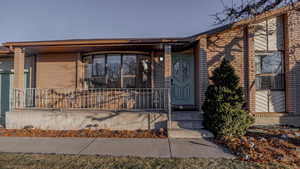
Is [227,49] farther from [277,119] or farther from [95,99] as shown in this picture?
[95,99]

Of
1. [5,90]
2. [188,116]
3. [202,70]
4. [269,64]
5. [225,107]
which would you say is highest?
[269,64]

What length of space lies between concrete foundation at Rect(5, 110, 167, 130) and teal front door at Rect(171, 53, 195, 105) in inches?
75.3

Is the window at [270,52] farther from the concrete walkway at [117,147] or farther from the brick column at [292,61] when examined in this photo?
the concrete walkway at [117,147]

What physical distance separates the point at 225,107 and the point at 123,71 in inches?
176

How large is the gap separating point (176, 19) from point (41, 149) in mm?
13299

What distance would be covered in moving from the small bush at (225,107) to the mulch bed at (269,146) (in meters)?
0.31

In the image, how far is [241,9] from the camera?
213 inches

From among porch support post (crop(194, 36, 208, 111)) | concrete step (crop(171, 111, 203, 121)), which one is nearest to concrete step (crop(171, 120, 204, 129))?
concrete step (crop(171, 111, 203, 121))

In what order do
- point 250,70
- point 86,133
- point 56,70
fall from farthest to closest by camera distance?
point 56,70, point 250,70, point 86,133

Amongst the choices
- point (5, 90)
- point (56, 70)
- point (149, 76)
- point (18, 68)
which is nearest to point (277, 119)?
point (149, 76)

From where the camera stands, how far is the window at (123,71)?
24.7 ft

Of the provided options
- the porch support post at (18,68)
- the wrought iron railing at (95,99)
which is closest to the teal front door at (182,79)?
the wrought iron railing at (95,99)

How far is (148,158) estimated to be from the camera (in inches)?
144

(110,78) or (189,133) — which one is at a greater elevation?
(110,78)
